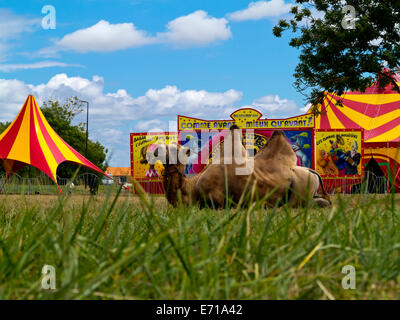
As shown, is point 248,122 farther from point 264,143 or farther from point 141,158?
point 141,158

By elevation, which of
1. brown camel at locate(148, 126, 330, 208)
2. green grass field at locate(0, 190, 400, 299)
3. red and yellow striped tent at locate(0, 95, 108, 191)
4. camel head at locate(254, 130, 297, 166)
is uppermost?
red and yellow striped tent at locate(0, 95, 108, 191)

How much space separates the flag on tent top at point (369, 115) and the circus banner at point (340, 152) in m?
1.48

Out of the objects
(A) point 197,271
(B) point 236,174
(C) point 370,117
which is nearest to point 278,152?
(B) point 236,174

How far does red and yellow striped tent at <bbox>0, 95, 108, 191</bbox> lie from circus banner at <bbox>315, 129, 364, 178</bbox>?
9.98 metres

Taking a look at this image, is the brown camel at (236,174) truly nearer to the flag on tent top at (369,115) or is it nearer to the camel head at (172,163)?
the camel head at (172,163)

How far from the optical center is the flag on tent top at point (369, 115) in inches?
874

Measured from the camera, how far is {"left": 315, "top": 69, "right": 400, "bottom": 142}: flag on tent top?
22203 millimetres

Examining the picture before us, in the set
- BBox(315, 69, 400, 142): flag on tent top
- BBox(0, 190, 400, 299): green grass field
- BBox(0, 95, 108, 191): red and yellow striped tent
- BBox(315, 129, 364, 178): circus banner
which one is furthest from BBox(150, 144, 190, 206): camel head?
BBox(315, 69, 400, 142): flag on tent top

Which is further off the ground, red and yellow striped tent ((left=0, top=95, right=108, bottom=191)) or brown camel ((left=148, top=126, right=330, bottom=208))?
red and yellow striped tent ((left=0, top=95, right=108, bottom=191))

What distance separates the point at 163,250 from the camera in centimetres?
138

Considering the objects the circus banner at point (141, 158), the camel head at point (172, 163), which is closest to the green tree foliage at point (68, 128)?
the circus banner at point (141, 158)

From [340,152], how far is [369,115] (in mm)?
4375

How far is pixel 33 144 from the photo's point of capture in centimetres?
1697

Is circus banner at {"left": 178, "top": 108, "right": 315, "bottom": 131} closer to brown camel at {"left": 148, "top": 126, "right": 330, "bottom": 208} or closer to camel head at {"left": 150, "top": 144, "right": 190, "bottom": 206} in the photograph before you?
brown camel at {"left": 148, "top": 126, "right": 330, "bottom": 208}
